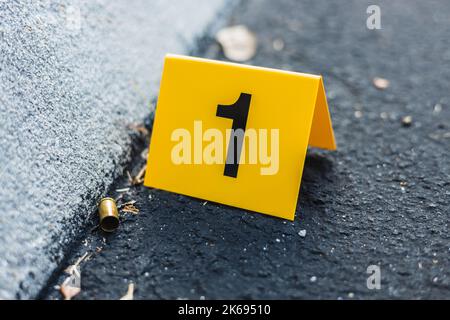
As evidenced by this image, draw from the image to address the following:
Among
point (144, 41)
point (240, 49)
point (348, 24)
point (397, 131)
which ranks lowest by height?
point (397, 131)

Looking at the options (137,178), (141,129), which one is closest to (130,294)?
(137,178)

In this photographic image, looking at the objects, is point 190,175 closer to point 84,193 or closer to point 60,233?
point 84,193

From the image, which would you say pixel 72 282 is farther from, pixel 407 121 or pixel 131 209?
pixel 407 121

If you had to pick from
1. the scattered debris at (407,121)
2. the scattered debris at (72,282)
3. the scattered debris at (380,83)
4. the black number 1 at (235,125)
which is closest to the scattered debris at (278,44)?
the scattered debris at (380,83)

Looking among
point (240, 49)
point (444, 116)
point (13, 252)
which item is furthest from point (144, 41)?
point (444, 116)

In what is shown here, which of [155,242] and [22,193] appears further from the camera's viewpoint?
[155,242]

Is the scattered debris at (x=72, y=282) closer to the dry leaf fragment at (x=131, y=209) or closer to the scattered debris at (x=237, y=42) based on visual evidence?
the dry leaf fragment at (x=131, y=209)
